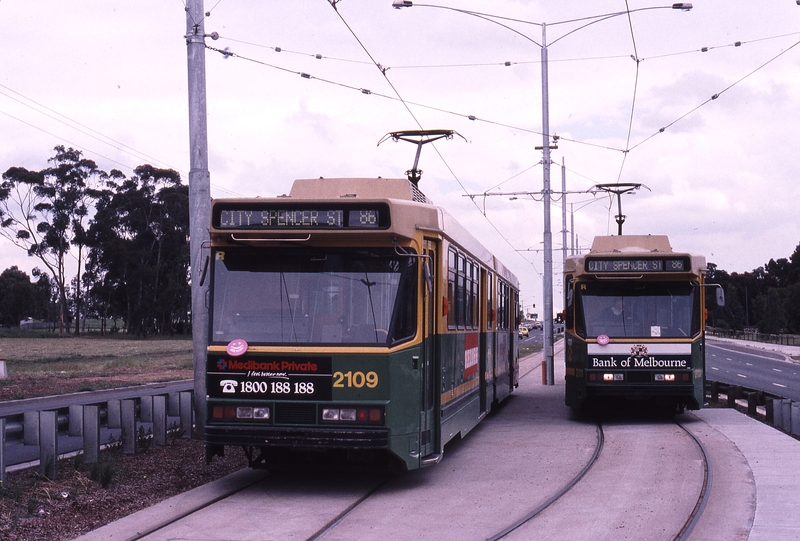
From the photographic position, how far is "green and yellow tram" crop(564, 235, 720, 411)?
51.9ft

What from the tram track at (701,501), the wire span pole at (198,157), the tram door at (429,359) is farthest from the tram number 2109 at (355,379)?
the wire span pole at (198,157)

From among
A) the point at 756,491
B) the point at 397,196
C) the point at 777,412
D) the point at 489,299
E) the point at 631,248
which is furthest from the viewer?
the point at 631,248

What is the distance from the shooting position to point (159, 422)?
12.9m

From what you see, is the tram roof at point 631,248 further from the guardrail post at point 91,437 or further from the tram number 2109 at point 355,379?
the guardrail post at point 91,437

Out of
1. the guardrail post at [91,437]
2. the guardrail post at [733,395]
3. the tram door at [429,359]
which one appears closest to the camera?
the tram door at [429,359]

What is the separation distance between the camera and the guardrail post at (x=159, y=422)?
1288cm

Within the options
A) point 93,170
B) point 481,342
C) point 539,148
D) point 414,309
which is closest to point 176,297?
point 93,170

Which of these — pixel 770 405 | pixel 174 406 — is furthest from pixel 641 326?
pixel 174 406

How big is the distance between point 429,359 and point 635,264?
22.1ft

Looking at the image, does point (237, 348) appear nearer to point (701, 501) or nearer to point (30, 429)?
point (30, 429)

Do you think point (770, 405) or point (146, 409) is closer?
point (146, 409)

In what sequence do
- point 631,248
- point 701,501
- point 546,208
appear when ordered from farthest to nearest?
point 546,208, point 631,248, point 701,501

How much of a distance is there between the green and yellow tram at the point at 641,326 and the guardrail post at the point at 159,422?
701 centimetres

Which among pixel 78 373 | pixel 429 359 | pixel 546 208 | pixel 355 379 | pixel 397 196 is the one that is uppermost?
pixel 546 208
